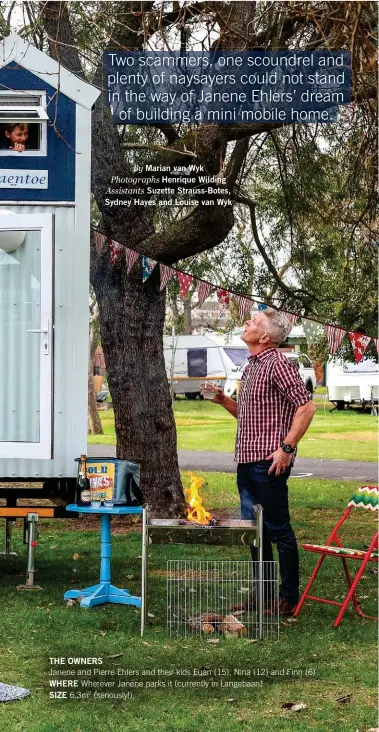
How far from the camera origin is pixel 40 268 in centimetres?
584

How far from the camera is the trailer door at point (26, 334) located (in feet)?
19.1

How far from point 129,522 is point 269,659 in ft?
14.9

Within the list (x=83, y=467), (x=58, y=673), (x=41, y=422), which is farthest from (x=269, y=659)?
(x=41, y=422)

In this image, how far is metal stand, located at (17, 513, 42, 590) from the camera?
5.96 m

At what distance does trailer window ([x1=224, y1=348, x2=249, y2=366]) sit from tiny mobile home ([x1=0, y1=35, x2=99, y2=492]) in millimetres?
20046

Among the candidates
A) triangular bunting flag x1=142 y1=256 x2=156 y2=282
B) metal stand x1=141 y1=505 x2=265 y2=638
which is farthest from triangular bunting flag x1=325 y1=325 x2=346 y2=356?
metal stand x1=141 y1=505 x2=265 y2=638

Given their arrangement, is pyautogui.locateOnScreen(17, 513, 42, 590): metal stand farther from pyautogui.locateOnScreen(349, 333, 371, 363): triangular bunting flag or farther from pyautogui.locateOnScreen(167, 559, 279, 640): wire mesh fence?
pyautogui.locateOnScreen(349, 333, 371, 363): triangular bunting flag

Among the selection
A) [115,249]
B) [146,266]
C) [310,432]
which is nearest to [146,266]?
[146,266]

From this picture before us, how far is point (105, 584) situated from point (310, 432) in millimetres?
14160

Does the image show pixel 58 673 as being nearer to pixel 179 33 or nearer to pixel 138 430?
Result: pixel 138 430

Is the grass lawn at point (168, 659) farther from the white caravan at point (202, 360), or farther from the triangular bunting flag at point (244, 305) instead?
the white caravan at point (202, 360)

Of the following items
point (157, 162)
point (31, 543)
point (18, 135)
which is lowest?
point (31, 543)

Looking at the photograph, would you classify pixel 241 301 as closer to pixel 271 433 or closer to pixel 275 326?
pixel 275 326

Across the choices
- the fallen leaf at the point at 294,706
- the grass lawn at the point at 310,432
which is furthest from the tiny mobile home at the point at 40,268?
the grass lawn at the point at 310,432
